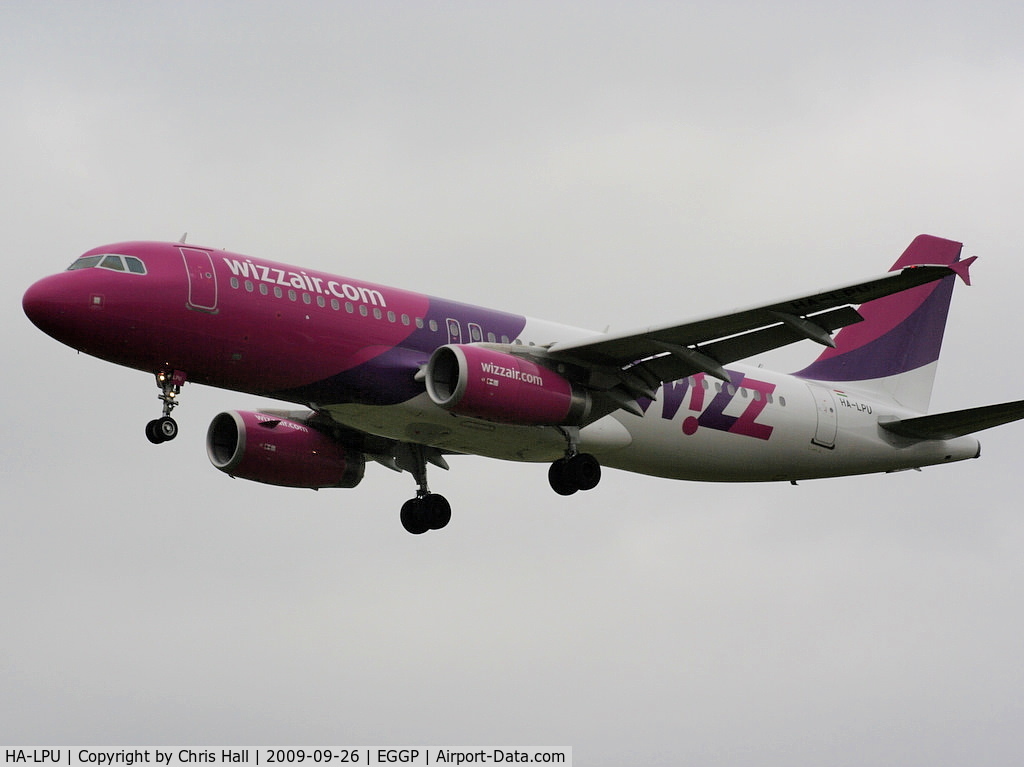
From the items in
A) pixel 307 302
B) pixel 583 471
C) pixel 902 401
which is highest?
pixel 902 401

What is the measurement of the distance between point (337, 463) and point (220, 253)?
7461 millimetres

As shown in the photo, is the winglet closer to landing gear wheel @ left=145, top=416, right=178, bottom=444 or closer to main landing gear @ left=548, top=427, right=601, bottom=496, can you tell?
main landing gear @ left=548, top=427, right=601, bottom=496

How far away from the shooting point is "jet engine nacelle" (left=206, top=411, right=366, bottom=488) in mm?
36875

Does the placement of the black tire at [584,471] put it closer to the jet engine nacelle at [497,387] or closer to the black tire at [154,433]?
the jet engine nacelle at [497,387]

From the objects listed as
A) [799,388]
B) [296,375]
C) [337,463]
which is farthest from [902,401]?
[296,375]

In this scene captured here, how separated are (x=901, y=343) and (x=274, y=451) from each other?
54.5 ft

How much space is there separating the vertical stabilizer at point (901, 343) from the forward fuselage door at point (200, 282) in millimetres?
16201

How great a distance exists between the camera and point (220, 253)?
32.0 metres

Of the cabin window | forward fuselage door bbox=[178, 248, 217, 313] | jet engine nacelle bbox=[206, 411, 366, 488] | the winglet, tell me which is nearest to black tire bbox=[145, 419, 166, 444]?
forward fuselage door bbox=[178, 248, 217, 313]

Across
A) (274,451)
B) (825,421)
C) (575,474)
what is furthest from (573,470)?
(825,421)

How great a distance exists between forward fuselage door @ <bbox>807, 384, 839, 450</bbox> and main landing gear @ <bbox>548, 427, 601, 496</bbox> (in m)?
A: 6.73

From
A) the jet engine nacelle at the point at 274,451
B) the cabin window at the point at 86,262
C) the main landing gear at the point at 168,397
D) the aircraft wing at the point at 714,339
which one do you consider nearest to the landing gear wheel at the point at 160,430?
the main landing gear at the point at 168,397

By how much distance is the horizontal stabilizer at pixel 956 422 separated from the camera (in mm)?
36281

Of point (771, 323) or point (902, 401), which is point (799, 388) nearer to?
point (902, 401)
